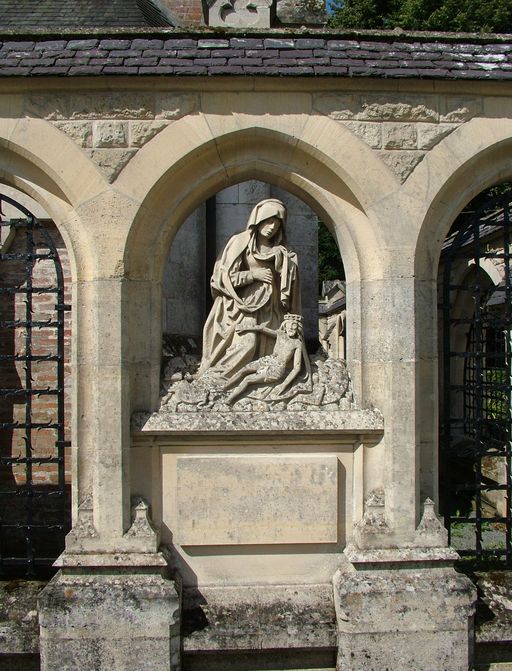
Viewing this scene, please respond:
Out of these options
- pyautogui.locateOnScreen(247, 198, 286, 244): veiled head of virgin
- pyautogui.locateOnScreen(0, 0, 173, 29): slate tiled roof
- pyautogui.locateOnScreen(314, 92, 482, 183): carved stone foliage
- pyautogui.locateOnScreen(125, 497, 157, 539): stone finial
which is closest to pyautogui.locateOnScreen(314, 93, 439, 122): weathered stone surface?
pyautogui.locateOnScreen(314, 92, 482, 183): carved stone foliage

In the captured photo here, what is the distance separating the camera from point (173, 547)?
412 centimetres

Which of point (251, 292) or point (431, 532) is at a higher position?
point (251, 292)

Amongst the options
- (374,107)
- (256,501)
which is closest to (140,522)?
(256,501)

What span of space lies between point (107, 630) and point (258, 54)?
12.5ft

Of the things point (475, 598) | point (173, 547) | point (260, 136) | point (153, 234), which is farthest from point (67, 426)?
point (475, 598)

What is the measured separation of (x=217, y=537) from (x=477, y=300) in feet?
8.35

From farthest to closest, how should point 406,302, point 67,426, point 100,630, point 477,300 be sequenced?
Result: point 67,426 < point 477,300 < point 406,302 < point 100,630

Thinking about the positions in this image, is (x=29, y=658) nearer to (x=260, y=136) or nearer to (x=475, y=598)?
(x=475, y=598)

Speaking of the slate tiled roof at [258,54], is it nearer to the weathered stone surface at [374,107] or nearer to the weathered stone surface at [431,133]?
the weathered stone surface at [374,107]

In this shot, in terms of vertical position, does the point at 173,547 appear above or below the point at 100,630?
above

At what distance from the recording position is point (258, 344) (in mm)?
4227

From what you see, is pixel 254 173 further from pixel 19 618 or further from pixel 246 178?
pixel 19 618

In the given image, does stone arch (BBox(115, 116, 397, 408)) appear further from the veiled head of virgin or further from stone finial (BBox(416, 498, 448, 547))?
stone finial (BBox(416, 498, 448, 547))

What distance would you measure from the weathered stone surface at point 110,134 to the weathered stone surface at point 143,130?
0.05 m
